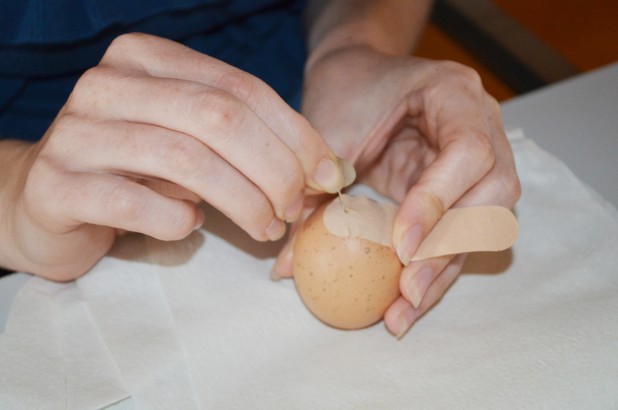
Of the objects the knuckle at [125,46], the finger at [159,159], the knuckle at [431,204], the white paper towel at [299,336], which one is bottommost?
the white paper towel at [299,336]

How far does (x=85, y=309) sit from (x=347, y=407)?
13.8 inches

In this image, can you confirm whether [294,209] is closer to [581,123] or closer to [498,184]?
[498,184]

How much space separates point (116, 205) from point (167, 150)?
0.08 metres

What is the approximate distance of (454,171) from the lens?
80cm

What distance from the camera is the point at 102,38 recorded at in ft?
3.28

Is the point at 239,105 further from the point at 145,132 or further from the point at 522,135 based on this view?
the point at 522,135

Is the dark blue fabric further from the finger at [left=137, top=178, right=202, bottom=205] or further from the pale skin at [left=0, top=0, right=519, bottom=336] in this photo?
the finger at [left=137, top=178, right=202, bottom=205]

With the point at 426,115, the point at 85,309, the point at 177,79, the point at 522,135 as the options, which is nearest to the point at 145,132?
the point at 177,79

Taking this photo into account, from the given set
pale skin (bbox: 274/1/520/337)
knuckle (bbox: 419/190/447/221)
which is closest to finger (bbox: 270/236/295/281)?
pale skin (bbox: 274/1/520/337)

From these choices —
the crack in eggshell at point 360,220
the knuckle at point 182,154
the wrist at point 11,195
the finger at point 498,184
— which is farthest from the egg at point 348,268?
the wrist at point 11,195

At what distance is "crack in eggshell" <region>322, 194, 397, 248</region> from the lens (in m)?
0.84

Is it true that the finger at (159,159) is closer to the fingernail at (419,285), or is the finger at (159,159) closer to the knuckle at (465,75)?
the fingernail at (419,285)

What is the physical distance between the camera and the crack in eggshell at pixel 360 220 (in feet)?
2.76

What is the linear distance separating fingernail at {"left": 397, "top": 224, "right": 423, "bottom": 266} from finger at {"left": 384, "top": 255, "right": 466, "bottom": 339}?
0.07 metres
